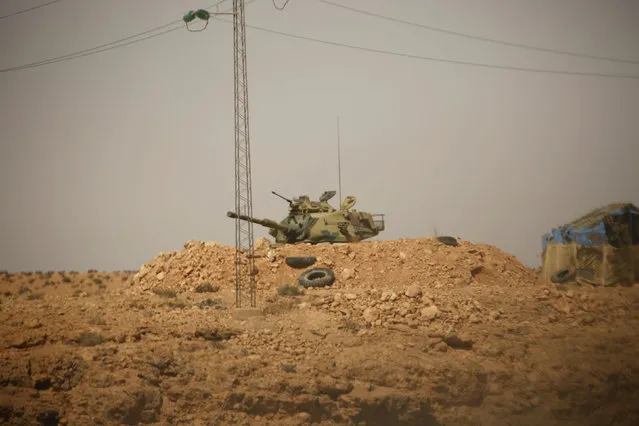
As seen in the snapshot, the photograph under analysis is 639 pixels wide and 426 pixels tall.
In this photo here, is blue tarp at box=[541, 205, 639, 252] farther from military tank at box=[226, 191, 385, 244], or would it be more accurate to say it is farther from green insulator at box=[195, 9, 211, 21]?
green insulator at box=[195, 9, 211, 21]

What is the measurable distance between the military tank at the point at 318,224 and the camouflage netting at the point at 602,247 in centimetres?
813

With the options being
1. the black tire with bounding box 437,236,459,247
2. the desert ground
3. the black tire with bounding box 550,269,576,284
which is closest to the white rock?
the desert ground

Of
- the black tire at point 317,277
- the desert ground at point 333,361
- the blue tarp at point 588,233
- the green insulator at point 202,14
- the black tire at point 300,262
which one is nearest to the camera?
the desert ground at point 333,361

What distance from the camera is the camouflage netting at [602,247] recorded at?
47.7 feet

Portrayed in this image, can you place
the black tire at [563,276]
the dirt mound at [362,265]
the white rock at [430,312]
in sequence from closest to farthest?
the white rock at [430,312] < the black tire at [563,276] < the dirt mound at [362,265]

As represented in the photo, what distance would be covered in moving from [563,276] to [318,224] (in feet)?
31.2

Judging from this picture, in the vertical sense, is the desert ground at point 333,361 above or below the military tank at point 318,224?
below

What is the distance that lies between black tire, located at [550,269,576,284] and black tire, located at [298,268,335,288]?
772cm

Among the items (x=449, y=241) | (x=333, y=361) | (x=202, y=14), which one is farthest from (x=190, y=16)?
(x=449, y=241)

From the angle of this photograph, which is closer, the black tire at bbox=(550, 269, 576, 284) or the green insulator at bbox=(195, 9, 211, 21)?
the green insulator at bbox=(195, 9, 211, 21)

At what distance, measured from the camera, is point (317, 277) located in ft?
54.0

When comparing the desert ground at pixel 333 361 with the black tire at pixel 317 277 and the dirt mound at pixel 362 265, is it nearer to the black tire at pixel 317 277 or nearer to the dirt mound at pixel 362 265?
the black tire at pixel 317 277

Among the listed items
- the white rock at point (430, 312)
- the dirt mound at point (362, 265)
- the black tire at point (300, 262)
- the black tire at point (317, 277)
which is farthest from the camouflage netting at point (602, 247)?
the black tire at point (300, 262)

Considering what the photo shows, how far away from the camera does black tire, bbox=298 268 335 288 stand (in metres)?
15.5
